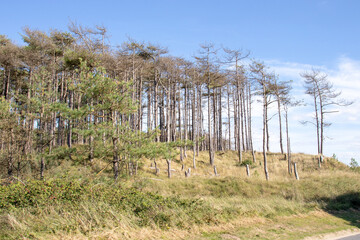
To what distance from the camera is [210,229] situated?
8.71 m

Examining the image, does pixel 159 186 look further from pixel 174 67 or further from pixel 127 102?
pixel 174 67

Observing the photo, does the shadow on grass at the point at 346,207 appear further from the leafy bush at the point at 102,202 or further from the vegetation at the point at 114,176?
the leafy bush at the point at 102,202

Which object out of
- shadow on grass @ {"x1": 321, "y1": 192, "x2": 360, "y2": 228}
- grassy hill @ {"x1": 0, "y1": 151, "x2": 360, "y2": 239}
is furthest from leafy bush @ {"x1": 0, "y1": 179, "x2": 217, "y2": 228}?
shadow on grass @ {"x1": 321, "y1": 192, "x2": 360, "y2": 228}

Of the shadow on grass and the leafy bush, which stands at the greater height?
the leafy bush

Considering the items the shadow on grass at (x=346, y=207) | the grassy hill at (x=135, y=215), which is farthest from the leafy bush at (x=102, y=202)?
the shadow on grass at (x=346, y=207)

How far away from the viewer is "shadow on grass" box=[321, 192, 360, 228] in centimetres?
1274

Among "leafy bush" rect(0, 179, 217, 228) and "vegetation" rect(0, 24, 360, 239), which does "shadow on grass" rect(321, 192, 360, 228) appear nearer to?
"vegetation" rect(0, 24, 360, 239)

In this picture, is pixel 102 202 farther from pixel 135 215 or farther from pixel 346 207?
pixel 346 207

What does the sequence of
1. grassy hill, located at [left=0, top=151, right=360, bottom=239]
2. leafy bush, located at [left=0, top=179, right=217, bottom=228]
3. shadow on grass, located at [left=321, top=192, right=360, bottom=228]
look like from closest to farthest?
grassy hill, located at [left=0, top=151, right=360, bottom=239], leafy bush, located at [left=0, top=179, right=217, bottom=228], shadow on grass, located at [left=321, top=192, right=360, bottom=228]

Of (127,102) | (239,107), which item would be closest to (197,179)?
(127,102)

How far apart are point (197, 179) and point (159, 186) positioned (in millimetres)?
3432

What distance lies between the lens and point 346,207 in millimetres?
14867

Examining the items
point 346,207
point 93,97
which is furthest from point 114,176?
point 346,207

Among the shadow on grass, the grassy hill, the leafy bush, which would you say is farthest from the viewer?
the shadow on grass
